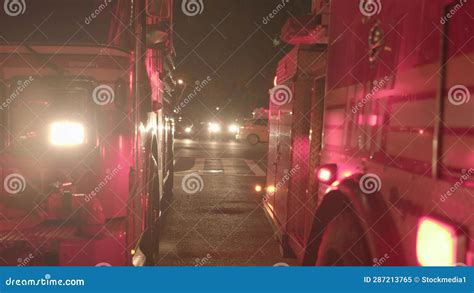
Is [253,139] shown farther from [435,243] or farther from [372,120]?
[435,243]

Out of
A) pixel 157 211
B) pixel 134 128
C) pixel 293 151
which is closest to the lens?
pixel 134 128

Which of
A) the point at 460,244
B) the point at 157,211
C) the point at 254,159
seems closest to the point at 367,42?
the point at 460,244

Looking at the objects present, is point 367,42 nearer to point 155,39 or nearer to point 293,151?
point 155,39

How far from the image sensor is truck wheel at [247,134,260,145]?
94.0 ft

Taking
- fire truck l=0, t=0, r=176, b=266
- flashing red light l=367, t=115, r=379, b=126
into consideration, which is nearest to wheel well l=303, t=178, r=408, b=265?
flashing red light l=367, t=115, r=379, b=126

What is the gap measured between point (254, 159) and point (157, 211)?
13.6 m

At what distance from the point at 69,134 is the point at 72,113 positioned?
0.58 feet

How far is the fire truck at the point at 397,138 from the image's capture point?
6.36 feet

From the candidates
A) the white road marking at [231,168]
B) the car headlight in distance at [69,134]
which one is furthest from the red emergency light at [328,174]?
the white road marking at [231,168]

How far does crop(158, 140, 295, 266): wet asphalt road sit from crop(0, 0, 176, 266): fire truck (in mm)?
2137

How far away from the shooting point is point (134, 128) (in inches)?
168

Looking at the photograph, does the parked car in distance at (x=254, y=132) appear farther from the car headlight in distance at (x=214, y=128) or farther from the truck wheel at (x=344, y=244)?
the truck wheel at (x=344, y=244)

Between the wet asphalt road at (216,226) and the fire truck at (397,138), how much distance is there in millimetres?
2186

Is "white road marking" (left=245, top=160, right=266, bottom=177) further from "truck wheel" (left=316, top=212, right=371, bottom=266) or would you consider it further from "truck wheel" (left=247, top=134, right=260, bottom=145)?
"truck wheel" (left=316, top=212, right=371, bottom=266)
